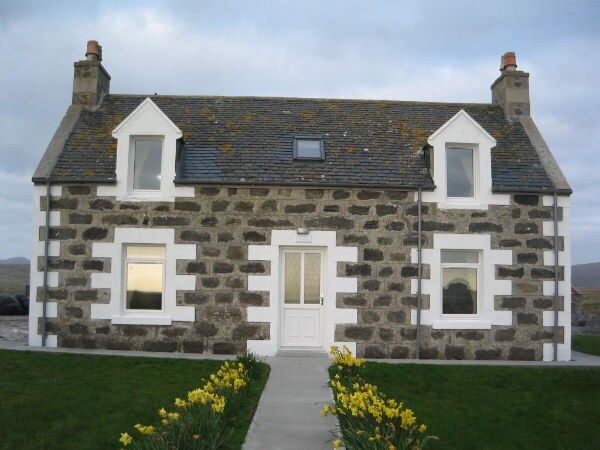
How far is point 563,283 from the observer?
12156 mm

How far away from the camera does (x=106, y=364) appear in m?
10.3

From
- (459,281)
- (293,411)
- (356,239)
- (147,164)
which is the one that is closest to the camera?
(293,411)

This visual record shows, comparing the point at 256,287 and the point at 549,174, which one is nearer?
the point at 256,287

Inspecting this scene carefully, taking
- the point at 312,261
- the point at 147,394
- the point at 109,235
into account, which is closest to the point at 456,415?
the point at 147,394

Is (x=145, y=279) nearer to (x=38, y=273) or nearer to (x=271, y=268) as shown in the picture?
(x=38, y=273)

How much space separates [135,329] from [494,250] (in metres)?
8.42

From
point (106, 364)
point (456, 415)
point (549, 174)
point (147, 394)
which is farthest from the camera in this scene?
point (549, 174)

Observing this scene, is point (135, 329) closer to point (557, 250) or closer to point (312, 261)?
point (312, 261)

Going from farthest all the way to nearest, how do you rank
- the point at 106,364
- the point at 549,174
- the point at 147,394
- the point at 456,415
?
1. the point at 549,174
2. the point at 106,364
3. the point at 147,394
4. the point at 456,415

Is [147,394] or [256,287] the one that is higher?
[256,287]

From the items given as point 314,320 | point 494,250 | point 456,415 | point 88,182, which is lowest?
point 456,415

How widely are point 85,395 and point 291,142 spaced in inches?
307

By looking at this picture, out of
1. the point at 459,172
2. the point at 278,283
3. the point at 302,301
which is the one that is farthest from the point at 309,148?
the point at 302,301

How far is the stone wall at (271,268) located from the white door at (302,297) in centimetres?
53
